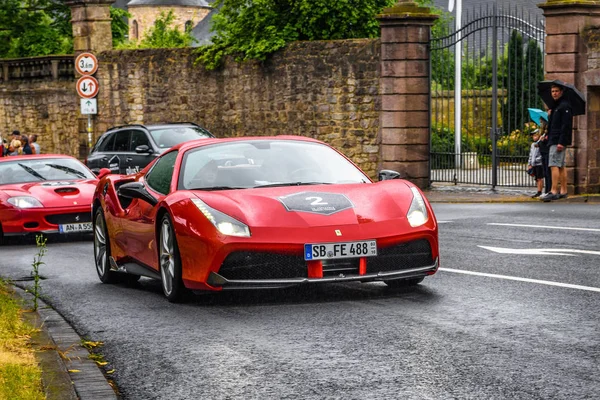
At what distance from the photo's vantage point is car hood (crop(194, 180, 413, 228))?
8.82 meters

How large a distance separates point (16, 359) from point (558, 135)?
48.1ft

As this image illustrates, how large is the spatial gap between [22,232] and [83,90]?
49.9 feet

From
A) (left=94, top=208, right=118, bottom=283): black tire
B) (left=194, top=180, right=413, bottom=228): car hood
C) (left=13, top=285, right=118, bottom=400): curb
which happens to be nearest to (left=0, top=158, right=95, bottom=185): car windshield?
(left=94, top=208, right=118, bottom=283): black tire

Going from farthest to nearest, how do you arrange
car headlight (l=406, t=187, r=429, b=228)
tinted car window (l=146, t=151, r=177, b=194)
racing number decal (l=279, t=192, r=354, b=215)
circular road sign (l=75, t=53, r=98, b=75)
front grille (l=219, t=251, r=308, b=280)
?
circular road sign (l=75, t=53, r=98, b=75) → tinted car window (l=146, t=151, r=177, b=194) → car headlight (l=406, t=187, r=429, b=228) → racing number decal (l=279, t=192, r=354, b=215) → front grille (l=219, t=251, r=308, b=280)

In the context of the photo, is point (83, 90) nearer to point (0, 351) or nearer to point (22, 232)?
point (22, 232)

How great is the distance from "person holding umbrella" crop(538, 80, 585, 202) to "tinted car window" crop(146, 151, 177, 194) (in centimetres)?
1095

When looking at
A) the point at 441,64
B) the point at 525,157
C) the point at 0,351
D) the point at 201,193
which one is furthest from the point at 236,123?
the point at 0,351

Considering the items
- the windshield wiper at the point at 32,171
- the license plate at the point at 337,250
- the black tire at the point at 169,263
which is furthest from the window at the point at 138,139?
the license plate at the point at 337,250

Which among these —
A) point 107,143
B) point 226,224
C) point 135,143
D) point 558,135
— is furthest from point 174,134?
point 226,224

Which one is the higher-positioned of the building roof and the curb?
the building roof

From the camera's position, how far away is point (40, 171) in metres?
18.5

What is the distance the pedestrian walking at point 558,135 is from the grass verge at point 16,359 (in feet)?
41.2

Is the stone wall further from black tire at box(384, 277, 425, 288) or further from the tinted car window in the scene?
black tire at box(384, 277, 425, 288)

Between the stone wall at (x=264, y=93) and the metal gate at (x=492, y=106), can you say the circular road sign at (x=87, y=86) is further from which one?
the metal gate at (x=492, y=106)
